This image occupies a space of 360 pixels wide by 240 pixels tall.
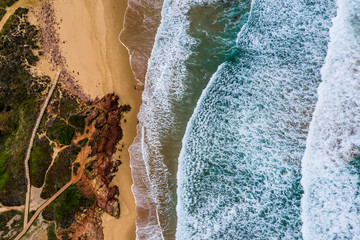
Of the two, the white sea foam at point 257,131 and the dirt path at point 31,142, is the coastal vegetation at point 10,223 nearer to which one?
the dirt path at point 31,142

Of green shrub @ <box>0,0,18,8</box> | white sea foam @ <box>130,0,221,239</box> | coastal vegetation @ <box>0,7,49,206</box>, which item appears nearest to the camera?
white sea foam @ <box>130,0,221,239</box>

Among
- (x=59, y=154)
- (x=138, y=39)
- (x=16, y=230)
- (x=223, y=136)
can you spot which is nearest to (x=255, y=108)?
(x=223, y=136)

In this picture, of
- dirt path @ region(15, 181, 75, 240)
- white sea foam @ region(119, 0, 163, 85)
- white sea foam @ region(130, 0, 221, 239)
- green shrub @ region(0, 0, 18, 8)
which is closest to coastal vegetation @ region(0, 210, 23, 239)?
dirt path @ region(15, 181, 75, 240)

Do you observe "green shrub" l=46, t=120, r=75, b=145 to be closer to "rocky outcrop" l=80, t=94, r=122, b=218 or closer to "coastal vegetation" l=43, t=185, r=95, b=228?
"rocky outcrop" l=80, t=94, r=122, b=218

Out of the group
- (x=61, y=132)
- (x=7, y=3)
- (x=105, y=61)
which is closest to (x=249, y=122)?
(x=105, y=61)

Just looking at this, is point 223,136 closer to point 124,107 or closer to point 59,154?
point 124,107
